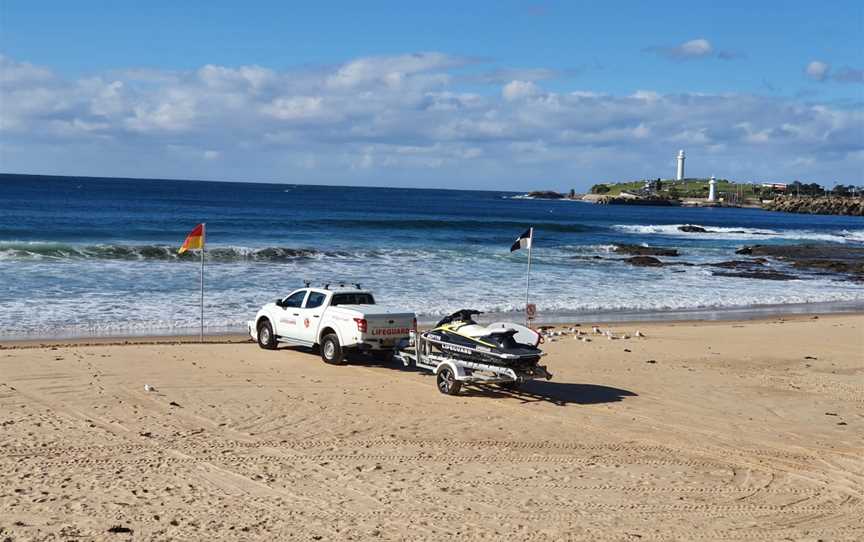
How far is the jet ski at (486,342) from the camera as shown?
14.1m

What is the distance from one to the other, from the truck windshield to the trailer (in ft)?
8.67

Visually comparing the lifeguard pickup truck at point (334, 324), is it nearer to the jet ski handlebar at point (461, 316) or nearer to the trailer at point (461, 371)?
the trailer at point (461, 371)

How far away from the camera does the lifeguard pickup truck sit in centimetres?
1655

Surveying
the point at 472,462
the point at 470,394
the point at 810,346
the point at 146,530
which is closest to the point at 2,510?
the point at 146,530

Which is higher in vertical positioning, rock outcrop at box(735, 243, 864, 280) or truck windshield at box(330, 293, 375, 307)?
truck windshield at box(330, 293, 375, 307)

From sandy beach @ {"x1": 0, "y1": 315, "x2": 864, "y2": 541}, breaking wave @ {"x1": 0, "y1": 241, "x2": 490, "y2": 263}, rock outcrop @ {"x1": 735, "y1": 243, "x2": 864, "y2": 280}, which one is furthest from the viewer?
rock outcrop @ {"x1": 735, "y1": 243, "x2": 864, "y2": 280}

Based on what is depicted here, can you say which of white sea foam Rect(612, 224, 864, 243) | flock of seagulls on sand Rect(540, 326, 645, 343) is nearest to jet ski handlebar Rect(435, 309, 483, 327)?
flock of seagulls on sand Rect(540, 326, 645, 343)

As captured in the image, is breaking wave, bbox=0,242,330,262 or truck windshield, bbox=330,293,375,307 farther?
breaking wave, bbox=0,242,330,262

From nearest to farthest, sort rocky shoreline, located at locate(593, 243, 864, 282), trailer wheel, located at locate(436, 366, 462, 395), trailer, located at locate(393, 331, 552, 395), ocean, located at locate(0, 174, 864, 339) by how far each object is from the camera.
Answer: trailer, located at locate(393, 331, 552, 395), trailer wheel, located at locate(436, 366, 462, 395), ocean, located at locate(0, 174, 864, 339), rocky shoreline, located at locate(593, 243, 864, 282)

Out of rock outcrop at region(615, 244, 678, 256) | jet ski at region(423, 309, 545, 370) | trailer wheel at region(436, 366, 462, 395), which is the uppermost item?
jet ski at region(423, 309, 545, 370)

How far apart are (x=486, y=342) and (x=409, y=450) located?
372 centimetres

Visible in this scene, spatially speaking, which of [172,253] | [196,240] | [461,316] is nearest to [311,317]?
[461,316]

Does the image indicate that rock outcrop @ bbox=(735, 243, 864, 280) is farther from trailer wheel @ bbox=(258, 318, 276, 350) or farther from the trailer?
the trailer

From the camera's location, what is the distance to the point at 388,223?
7106 cm
